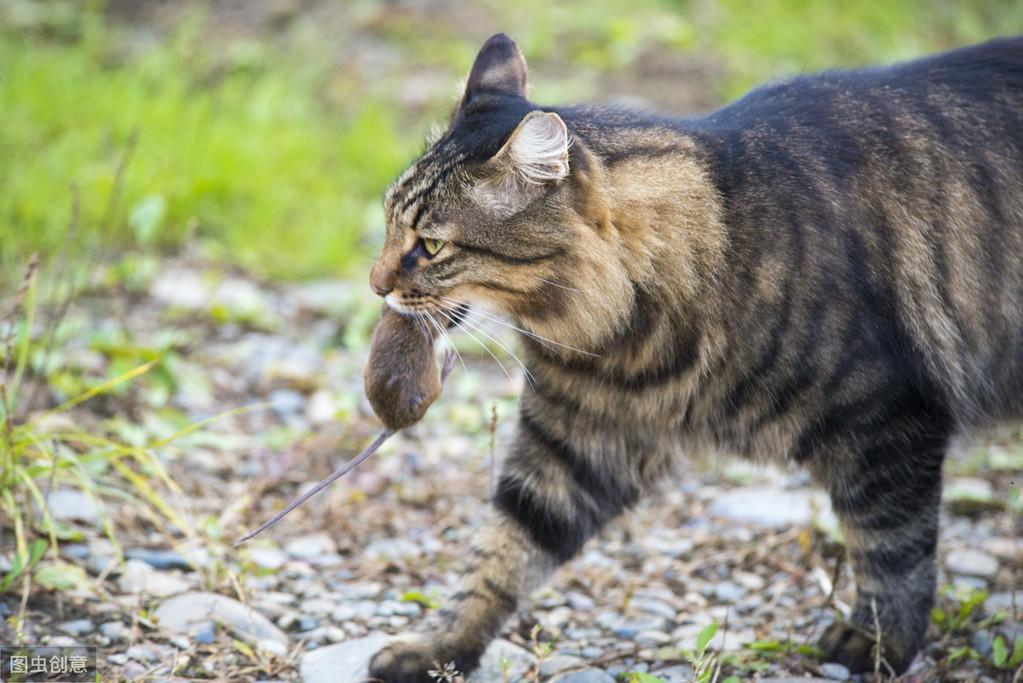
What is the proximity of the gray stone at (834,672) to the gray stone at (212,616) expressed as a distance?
3.90 feet

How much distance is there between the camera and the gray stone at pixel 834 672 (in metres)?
2.58

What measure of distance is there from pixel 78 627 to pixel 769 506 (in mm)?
1912

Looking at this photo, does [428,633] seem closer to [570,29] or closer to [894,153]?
[894,153]

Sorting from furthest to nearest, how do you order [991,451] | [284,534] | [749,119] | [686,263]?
[991,451] < [284,534] < [749,119] < [686,263]

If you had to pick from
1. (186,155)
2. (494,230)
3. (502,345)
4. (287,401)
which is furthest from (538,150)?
(186,155)

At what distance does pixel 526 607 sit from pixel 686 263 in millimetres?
874

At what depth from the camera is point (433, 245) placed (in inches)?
96.8

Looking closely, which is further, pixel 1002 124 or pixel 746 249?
pixel 1002 124

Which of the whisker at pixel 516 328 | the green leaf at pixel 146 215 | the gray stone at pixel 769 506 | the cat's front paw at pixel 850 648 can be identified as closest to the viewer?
the whisker at pixel 516 328

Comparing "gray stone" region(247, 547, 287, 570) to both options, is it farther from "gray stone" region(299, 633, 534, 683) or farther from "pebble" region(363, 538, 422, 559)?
"gray stone" region(299, 633, 534, 683)

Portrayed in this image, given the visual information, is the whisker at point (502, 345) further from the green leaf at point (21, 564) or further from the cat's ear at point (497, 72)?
the green leaf at point (21, 564)

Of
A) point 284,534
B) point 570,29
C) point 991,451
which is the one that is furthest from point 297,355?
point 570,29

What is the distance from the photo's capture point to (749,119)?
2.62 m

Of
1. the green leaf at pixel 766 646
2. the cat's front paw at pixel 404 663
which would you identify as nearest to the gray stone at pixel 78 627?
the cat's front paw at pixel 404 663
